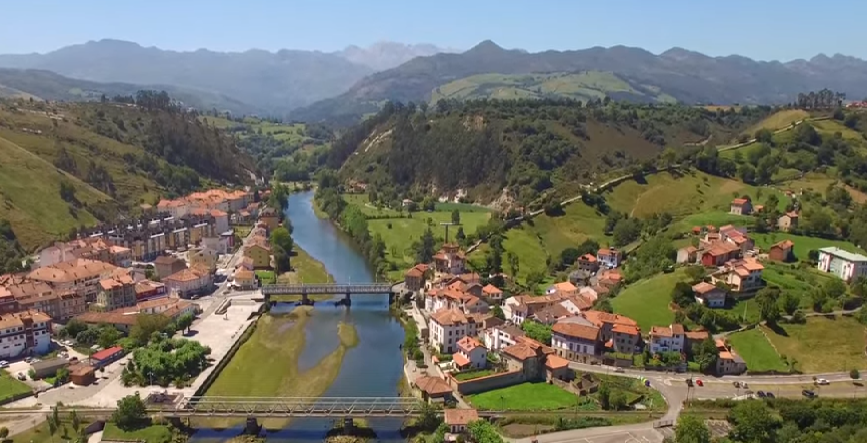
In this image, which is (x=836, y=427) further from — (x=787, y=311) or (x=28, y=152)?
(x=28, y=152)

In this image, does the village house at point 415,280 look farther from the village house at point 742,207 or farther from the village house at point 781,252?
the village house at point 742,207

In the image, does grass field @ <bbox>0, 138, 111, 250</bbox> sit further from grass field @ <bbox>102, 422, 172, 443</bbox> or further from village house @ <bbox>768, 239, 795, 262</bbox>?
Answer: village house @ <bbox>768, 239, 795, 262</bbox>

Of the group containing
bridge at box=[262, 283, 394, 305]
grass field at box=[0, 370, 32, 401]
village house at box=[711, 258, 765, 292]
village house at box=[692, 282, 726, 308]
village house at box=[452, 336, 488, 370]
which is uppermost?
village house at box=[711, 258, 765, 292]

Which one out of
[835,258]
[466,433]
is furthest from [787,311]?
[466,433]

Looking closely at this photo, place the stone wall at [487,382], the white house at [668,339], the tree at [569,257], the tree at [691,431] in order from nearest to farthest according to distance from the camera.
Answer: the tree at [691,431], the stone wall at [487,382], the white house at [668,339], the tree at [569,257]

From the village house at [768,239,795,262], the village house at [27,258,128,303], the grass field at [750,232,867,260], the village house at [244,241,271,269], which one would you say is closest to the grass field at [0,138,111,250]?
the village house at [27,258,128,303]

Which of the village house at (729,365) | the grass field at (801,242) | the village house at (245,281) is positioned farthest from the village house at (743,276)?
the village house at (245,281)
